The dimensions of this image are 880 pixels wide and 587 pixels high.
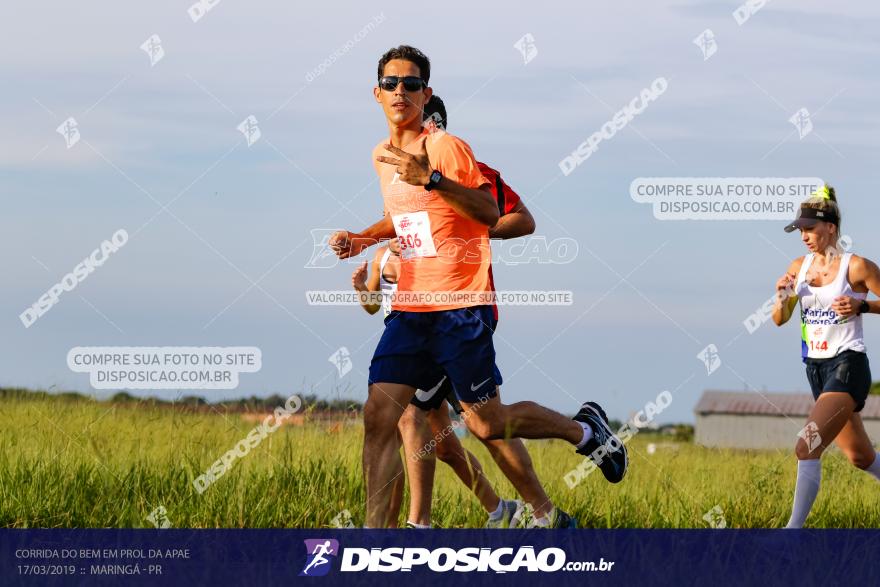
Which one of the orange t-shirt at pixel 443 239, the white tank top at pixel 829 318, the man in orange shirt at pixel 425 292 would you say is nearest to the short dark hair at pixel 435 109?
the man in orange shirt at pixel 425 292

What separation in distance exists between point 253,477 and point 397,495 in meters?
1.13

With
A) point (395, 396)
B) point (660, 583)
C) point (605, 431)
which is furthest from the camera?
point (605, 431)

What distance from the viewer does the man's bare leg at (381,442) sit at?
23.2ft

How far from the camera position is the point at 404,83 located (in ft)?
23.6

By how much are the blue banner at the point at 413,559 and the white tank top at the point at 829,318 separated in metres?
1.55

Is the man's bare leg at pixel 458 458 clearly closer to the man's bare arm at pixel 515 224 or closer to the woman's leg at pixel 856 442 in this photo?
the man's bare arm at pixel 515 224

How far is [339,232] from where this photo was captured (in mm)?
7332

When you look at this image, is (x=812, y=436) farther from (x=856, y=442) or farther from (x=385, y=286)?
(x=385, y=286)

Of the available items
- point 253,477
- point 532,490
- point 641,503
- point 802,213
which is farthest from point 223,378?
point 802,213

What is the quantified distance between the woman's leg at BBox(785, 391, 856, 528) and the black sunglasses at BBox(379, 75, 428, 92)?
11.3ft

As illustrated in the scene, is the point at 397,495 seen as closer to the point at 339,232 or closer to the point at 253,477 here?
the point at 253,477

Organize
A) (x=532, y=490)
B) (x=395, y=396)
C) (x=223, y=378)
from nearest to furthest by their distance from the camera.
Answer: (x=395, y=396)
(x=532, y=490)
(x=223, y=378)

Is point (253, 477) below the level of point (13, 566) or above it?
above

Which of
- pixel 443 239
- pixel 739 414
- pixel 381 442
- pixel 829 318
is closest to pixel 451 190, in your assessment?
pixel 443 239
